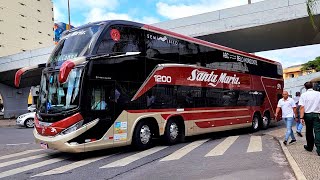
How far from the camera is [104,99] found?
9.78 metres

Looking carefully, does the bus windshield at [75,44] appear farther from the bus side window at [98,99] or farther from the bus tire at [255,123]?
the bus tire at [255,123]

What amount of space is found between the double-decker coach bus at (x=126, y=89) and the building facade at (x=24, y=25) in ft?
176

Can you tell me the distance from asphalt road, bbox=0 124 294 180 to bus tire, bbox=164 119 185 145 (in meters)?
0.41

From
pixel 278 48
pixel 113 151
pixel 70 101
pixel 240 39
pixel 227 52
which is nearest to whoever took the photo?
pixel 70 101

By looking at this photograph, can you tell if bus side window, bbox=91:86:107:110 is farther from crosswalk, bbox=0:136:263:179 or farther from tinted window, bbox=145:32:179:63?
tinted window, bbox=145:32:179:63

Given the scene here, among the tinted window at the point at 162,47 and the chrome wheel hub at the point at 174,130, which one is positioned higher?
the tinted window at the point at 162,47

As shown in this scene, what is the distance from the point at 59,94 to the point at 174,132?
14.6 feet

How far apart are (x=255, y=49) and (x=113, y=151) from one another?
1663cm

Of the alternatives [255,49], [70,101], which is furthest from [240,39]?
[70,101]

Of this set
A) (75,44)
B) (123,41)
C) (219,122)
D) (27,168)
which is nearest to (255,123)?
(219,122)

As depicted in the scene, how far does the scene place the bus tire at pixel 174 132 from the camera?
38.7 feet

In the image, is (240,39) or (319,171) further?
(240,39)

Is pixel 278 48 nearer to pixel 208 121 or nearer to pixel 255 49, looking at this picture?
pixel 255 49

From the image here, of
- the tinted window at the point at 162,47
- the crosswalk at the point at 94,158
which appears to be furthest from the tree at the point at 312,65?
the crosswalk at the point at 94,158
